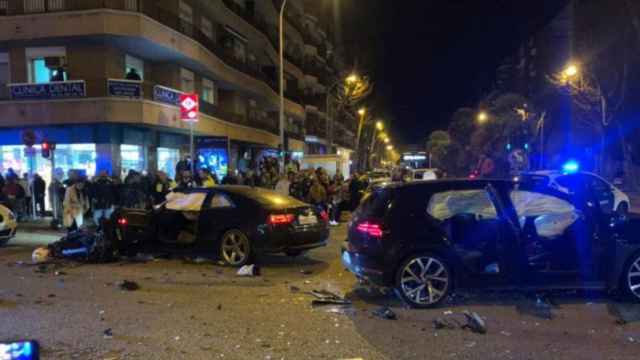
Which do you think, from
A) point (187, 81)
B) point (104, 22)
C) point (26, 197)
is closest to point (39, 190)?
point (26, 197)

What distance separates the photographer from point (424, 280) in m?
7.07

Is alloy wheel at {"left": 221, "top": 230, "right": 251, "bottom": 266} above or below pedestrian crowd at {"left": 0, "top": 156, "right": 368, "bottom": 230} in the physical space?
below

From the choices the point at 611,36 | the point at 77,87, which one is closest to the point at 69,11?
the point at 77,87

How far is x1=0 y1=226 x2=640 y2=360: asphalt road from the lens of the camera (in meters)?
5.45

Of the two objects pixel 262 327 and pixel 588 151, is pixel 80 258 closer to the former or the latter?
pixel 262 327

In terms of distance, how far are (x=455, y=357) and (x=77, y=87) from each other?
20.3m

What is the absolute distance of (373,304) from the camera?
726cm

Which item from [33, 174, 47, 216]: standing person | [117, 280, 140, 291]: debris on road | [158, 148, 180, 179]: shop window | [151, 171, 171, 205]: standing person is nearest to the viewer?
[117, 280, 140, 291]: debris on road

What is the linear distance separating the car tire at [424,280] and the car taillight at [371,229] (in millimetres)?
491

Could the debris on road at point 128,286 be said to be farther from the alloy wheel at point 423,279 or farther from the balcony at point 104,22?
the balcony at point 104,22

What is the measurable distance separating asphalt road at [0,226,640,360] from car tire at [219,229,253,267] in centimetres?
81

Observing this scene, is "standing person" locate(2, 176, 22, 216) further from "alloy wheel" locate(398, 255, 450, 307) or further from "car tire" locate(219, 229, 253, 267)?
"alloy wheel" locate(398, 255, 450, 307)

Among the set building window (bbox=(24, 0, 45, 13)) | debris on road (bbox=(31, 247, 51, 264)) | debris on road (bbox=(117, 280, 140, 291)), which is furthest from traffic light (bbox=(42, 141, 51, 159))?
debris on road (bbox=(117, 280, 140, 291))

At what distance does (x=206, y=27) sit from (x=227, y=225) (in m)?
23.5
